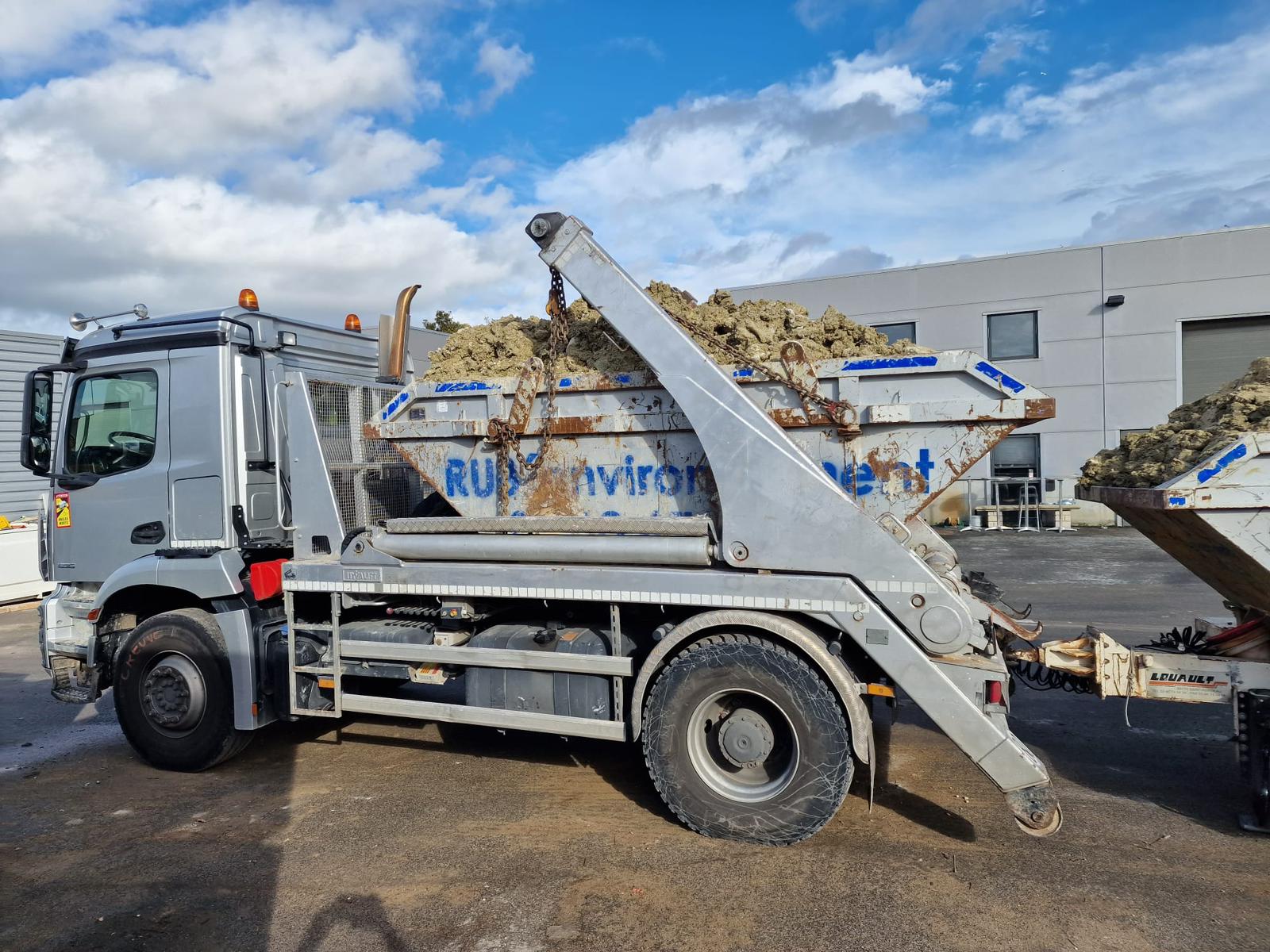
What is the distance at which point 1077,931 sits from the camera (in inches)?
137

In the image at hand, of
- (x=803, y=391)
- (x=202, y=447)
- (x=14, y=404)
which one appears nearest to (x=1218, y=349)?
(x=803, y=391)

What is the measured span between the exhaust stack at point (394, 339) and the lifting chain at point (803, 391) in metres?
2.23

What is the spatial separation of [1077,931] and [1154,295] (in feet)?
66.9

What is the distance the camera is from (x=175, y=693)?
5.59 meters

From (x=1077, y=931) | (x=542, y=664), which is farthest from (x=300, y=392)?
(x=1077, y=931)

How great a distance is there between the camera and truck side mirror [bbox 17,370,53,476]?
5.81m

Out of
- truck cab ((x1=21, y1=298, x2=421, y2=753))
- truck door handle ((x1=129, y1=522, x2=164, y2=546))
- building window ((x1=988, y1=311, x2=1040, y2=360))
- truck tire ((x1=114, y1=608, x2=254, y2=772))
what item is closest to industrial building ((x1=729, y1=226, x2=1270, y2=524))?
building window ((x1=988, y1=311, x2=1040, y2=360))

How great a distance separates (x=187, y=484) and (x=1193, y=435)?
20.1 feet

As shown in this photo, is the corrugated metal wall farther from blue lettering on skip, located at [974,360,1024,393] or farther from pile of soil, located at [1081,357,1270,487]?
pile of soil, located at [1081,357,1270,487]

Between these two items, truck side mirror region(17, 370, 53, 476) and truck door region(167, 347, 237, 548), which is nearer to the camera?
truck door region(167, 347, 237, 548)

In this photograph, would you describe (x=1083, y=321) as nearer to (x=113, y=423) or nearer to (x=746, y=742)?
(x=746, y=742)

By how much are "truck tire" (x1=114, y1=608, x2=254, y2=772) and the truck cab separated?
0.02 meters

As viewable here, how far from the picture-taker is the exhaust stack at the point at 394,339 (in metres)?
5.83

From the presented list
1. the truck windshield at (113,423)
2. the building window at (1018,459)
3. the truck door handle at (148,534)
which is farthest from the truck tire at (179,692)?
the building window at (1018,459)
